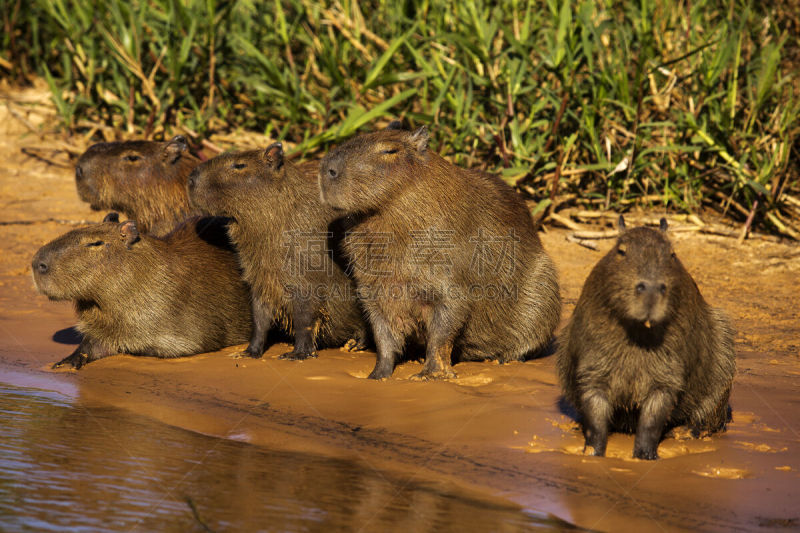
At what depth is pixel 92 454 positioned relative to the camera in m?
3.78

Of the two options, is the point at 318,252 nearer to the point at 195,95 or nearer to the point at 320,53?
the point at 320,53

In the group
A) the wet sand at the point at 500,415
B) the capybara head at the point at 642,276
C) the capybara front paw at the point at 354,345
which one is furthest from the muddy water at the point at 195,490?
the capybara front paw at the point at 354,345

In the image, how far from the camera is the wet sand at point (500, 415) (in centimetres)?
325

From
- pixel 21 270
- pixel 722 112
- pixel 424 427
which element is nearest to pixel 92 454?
pixel 424 427

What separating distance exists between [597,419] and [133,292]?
2742 millimetres

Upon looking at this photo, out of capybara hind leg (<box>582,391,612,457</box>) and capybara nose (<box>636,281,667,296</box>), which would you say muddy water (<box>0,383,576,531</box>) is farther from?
capybara nose (<box>636,281,667,296</box>)

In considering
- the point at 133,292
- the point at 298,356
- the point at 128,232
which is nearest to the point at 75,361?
the point at 133,292

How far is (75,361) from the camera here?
5082mm

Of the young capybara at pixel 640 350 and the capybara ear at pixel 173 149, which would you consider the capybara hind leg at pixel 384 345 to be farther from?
the capybara ear at pixel 173 149

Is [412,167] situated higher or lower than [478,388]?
higher

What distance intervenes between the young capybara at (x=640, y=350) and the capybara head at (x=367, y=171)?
49.5 inches

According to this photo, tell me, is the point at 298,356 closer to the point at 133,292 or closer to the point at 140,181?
the point at 133,292

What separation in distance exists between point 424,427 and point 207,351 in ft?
6.10

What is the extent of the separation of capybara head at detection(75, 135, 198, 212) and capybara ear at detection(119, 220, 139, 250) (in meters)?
0.88
